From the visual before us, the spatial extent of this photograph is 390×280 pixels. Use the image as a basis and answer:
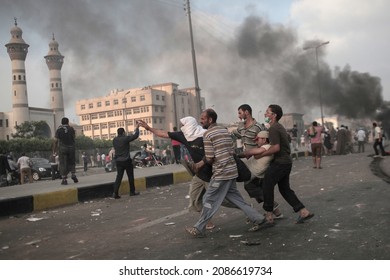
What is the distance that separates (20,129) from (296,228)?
37622mm

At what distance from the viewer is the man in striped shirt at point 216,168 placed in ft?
13.1

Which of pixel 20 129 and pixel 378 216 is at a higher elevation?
pixel 20 129

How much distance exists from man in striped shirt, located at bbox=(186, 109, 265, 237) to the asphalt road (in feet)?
0.58

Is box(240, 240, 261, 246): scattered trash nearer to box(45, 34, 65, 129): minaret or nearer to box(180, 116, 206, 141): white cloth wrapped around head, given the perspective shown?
box(180, 116, 206, 141): white cloth wrapped around head

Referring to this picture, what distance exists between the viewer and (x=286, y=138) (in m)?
4.39

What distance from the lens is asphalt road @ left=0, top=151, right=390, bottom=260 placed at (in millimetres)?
3426

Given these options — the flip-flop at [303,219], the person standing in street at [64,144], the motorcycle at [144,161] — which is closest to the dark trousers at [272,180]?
the flip-flop at [303,219]

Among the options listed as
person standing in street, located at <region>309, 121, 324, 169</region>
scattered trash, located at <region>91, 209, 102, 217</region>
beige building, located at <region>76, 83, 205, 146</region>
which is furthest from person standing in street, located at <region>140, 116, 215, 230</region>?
beige building, located at <region>76, 83, 205, 146</region>

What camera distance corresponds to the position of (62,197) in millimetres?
7547

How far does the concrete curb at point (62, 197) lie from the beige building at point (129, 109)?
57.9 meters

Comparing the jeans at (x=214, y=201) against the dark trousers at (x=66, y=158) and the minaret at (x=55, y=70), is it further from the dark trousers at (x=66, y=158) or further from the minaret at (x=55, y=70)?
the dark trousers at (x=66, y=158)

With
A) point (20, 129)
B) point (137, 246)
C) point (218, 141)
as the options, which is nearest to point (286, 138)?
point (218, 141)

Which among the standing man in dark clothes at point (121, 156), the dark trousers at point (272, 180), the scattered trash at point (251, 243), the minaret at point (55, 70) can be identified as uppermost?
the minaret at point (55, 70)
